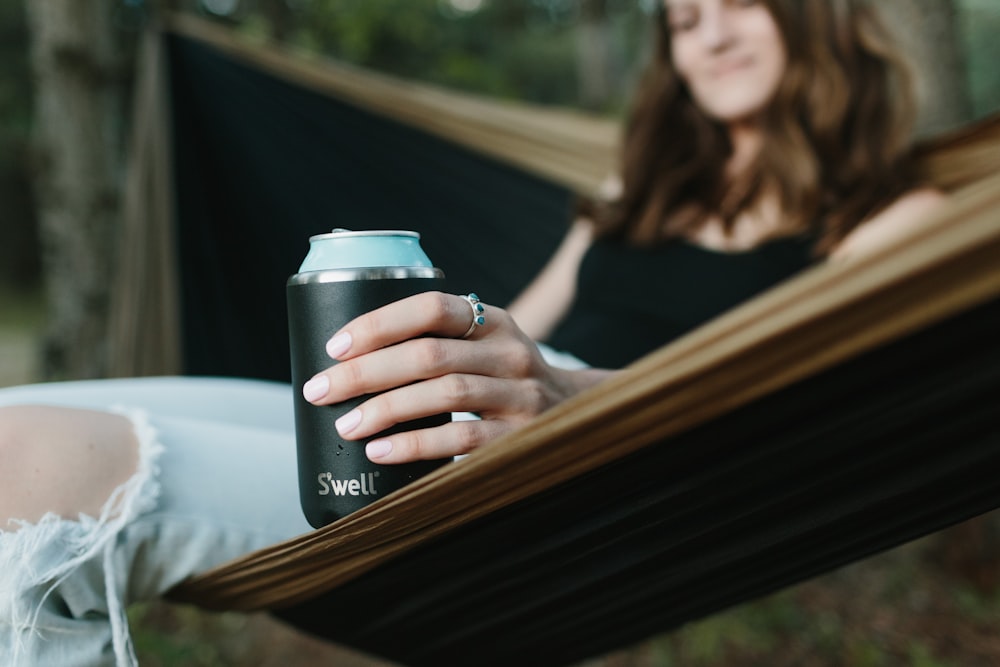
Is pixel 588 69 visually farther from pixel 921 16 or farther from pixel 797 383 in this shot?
pixel 797 383

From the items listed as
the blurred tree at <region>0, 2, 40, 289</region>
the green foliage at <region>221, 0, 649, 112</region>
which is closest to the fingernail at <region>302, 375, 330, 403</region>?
the green foliage at <region>221, 0, 649, 112</region>

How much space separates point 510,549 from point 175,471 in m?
0.36

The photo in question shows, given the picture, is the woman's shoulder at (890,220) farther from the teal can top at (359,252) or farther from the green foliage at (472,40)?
the green foliage at (472,40)

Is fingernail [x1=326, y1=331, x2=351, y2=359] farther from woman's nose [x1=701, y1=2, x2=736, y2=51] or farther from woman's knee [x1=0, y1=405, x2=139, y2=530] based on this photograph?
woman's nose [x1=701, y1=2, x2=736, y2=51]

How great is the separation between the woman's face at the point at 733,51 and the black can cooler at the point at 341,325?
115 cm

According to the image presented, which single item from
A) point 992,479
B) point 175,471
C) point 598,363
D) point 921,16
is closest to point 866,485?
point 992,479

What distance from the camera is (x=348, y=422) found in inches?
26.9

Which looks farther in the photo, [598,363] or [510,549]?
[598,363]

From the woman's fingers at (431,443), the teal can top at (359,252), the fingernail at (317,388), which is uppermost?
the teal can top at (359,252)

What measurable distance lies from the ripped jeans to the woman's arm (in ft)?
2.92

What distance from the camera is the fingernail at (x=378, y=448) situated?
0.69 metres

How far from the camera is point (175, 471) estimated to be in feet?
3.02

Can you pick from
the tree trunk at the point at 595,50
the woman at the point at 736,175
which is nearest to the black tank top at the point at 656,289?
the woman at the point at 736,175

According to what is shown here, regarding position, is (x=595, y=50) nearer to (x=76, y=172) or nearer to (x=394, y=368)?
(x=76, y=172)
